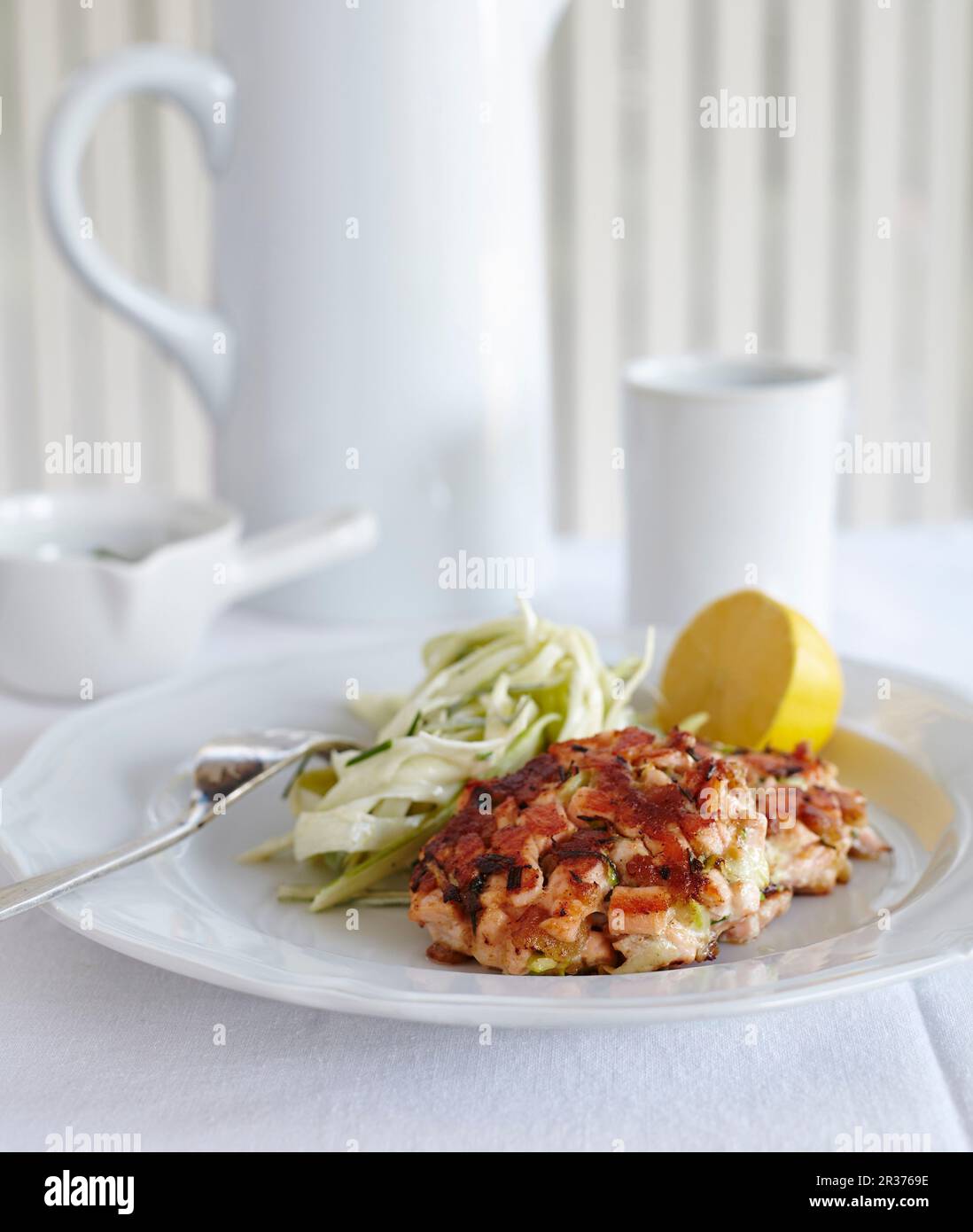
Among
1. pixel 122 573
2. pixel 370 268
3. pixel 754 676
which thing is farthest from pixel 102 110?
pixel 754 676

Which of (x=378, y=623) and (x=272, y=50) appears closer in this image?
(x=272, y=50)

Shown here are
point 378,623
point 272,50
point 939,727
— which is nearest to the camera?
point 939,727

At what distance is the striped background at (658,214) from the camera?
3035 millimetres

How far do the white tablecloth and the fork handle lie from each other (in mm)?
55

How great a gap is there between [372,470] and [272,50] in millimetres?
381

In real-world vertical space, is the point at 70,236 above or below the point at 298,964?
above

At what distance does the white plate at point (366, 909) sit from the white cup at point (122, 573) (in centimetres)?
12

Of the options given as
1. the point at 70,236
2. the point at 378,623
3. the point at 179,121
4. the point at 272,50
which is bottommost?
the point at 378,623

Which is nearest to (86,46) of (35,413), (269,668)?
(35,413)

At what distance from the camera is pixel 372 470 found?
51.0 inches

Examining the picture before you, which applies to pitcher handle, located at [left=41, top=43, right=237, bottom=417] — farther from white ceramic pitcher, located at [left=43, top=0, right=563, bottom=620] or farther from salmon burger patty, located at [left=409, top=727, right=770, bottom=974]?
salmon burger patty, located at [left=409, top=727, right=770, bottom=974]

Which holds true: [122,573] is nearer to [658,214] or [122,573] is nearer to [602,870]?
[602,870]
